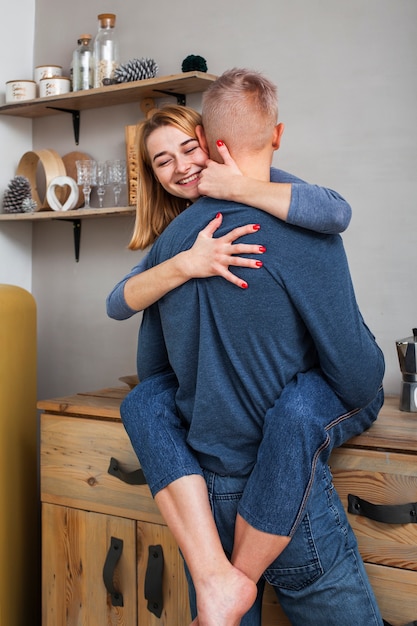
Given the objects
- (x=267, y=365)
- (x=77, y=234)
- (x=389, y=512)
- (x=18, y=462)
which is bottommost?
(x=18, y=462)

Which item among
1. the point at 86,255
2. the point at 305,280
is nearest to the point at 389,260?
the point at 305,280

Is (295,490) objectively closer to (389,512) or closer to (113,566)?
(389,512)

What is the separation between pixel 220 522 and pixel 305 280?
1.69 ft

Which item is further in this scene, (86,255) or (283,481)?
(86,255)

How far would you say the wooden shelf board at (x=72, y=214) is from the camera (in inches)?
101

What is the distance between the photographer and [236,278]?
140cm

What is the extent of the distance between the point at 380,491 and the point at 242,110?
0.86 metres

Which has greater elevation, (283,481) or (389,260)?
(389,260)

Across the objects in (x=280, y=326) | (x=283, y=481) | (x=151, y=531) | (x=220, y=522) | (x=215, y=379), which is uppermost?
(x=280, y=326)

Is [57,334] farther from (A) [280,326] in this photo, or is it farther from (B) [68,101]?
(A) [280,326]

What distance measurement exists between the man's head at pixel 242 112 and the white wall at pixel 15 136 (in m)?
1.65

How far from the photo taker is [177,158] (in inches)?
67.5

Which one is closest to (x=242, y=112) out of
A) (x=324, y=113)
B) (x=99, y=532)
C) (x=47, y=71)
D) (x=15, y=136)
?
(x=324, y=113)

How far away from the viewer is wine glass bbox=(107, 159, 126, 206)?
8.58 feet
